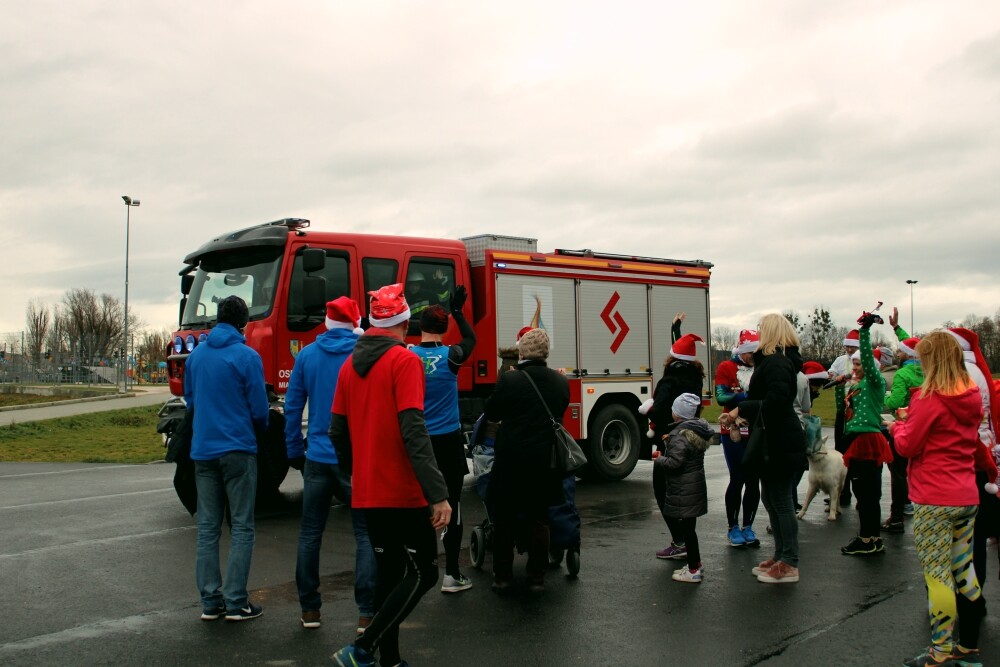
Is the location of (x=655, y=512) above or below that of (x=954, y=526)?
below

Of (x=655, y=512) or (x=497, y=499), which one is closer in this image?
(x=497, y=499)

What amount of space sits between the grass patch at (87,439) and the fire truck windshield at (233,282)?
21.5 ft

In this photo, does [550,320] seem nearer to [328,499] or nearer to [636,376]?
[636,376]

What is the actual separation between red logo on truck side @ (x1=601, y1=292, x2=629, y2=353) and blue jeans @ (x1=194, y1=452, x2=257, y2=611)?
299 inches

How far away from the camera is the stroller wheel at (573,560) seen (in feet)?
21.6

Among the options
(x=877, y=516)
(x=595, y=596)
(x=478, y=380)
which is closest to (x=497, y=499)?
(x=595, y=596)

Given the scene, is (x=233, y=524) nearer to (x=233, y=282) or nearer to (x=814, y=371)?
(x=233, y=282)

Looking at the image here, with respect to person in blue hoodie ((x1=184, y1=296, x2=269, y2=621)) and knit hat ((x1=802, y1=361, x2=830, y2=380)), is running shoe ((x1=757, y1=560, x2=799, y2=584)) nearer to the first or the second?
knit hat ((x1=802, y1=361, x2=830, y2=380))

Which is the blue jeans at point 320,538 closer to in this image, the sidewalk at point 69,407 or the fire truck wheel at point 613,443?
the fire truck wheel at point 613,443

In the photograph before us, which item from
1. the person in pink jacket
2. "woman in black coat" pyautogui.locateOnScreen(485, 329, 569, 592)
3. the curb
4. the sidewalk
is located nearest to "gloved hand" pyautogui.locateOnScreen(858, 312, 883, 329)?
the person in pink jacket

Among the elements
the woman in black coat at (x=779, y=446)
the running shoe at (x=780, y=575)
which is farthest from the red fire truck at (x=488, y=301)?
the running shoe at (x=780, y=575)

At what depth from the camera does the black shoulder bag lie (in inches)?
239

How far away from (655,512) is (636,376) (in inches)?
136

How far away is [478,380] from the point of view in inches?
434
